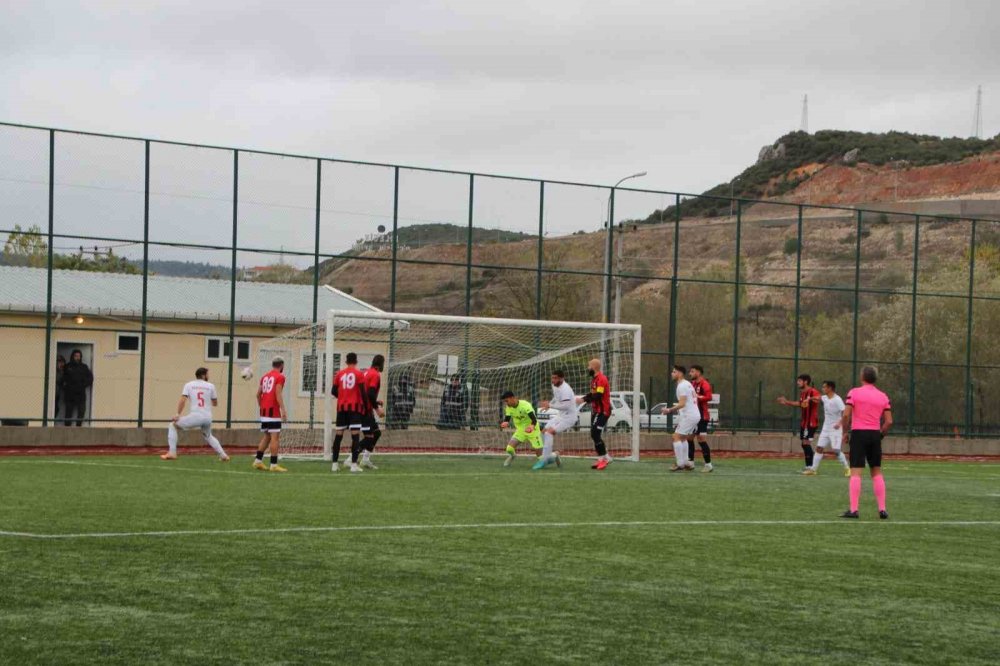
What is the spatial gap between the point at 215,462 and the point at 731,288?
75.9 feet

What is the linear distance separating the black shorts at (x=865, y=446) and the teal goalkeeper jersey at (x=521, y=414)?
10543 mm

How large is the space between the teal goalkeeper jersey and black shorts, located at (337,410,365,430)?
162 inches

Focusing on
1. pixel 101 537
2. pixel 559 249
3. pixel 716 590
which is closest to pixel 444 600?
pixel 716 590

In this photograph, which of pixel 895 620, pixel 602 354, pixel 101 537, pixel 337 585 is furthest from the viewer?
pixel 602 354

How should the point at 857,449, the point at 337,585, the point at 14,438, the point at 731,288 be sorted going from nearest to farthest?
the point at 337,585 < the point at 857,449 < the point at 14,438 < the point at 731,288

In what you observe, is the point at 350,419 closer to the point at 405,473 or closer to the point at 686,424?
the point at 405,473

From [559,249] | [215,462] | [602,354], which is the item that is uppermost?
[559,249]

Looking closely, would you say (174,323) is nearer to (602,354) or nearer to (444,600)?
(602,354)

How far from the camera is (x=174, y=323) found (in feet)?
95.3

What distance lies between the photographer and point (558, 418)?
2425 cm

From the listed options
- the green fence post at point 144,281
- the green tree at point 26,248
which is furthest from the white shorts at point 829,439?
the green tree at point 26,248

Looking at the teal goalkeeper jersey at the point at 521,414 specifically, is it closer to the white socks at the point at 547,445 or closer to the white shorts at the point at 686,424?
the white socks at the point at 547,445

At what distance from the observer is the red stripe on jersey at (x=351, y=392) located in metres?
20.9

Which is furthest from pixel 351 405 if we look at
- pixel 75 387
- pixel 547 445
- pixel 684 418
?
pixel 75 387
